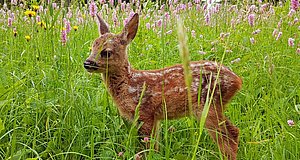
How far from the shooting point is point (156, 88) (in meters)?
3.15

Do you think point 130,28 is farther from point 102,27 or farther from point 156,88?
point 156,88

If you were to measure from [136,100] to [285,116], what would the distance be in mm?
965

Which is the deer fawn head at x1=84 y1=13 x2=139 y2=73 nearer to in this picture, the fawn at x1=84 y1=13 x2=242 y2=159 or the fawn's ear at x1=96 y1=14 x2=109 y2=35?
the fawn at x1=84 y1=13 x2=242 y2=159

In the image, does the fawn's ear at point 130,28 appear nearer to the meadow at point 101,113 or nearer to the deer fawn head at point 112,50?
the deer fawn head at point 112,50

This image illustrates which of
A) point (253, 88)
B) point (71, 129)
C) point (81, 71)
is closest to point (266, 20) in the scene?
point (253, 88)

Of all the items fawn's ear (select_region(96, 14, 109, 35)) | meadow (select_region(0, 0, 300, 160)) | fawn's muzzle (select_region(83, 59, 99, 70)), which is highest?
fawn's ear (select_region(96, 14, 109, 35))

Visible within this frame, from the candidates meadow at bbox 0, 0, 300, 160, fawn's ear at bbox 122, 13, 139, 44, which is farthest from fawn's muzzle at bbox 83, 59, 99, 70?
fawn's ear at bbox 122, 13, 139, 44

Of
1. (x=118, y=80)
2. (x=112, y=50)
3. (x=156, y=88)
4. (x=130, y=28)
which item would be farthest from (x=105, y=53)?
(x=156, y=88)

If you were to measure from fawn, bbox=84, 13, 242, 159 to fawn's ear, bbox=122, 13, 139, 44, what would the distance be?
67 mm

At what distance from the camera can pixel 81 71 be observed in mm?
3986

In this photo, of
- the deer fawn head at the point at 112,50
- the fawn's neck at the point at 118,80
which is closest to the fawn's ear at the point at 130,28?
the deer fawn head at the point at 112,50

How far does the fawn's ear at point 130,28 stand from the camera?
3.34 m

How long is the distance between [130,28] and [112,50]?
0.27 metres

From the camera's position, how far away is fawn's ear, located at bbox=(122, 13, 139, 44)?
3.34 m
